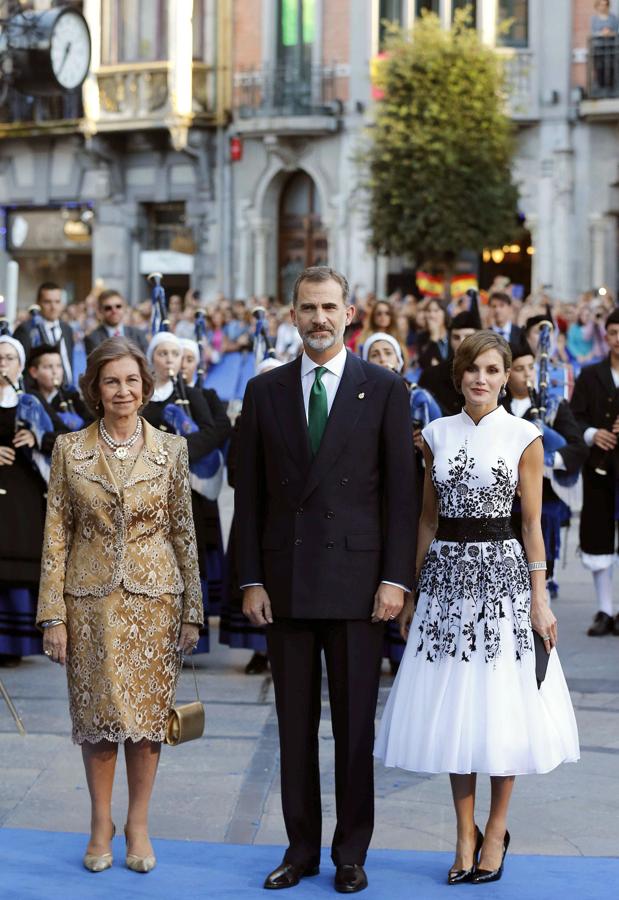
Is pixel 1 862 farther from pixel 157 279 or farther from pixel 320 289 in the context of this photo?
pixel 157 279

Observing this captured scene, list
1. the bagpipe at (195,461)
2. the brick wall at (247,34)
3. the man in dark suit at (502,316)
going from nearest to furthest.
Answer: the bagpipe at (195,461) → the man in dark suit at (502,316) → the brick wall at (247,34)

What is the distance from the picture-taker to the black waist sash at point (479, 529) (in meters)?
5.68

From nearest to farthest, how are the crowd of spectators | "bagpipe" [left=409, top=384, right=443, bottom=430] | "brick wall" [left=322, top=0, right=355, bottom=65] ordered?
"bagpipe" [left=409, top=384, right=443, bottom=430] → the crowd of spectators → "brick wall" [left=322, top=0, right=355, bottom=65]

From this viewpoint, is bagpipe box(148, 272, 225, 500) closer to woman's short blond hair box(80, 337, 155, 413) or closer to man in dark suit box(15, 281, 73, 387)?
man in dark suit box(15, 281, 73, 387)

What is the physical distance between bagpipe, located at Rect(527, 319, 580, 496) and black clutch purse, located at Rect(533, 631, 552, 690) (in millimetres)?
3229

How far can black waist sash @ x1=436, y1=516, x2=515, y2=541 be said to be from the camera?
5680 millimetres

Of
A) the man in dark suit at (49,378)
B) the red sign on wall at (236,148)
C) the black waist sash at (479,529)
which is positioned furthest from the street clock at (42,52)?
the red sign on wall at (236,148)

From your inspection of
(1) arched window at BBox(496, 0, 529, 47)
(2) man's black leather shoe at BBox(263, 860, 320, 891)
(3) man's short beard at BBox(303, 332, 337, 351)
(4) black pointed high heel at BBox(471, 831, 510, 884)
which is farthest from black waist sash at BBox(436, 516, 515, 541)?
(1) arched window at BBox(496, 0, 529, 47)

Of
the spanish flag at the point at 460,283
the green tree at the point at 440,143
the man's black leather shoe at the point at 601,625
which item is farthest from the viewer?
the spanish flag at the point at 460,283

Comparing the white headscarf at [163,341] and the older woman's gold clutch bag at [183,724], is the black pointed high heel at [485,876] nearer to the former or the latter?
the older woman's gold clutch bag at [183,724]

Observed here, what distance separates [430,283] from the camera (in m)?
28.5

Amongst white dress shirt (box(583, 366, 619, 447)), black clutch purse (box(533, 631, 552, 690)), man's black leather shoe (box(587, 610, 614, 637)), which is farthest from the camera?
man's black leather shoe (box(587, 610, 614, 637))

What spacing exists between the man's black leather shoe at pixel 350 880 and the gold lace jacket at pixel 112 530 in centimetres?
96

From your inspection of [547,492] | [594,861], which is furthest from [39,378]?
[594,861]
